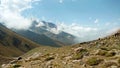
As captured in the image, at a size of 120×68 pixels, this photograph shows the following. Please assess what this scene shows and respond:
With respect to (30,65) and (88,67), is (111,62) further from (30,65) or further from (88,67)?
(30,65)

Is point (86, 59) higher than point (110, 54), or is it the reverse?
point (110, 54)

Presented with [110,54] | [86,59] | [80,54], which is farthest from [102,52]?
[80,54]

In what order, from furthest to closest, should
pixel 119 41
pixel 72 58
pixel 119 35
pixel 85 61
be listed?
pixel 119 35
pixel 119 41
pixel 72 58
pixel 85 61

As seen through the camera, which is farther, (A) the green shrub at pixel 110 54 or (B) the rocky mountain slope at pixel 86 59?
(A) the green shrub at pixel 110 54

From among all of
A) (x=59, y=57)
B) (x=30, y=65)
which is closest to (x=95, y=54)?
(x=59, y=57)

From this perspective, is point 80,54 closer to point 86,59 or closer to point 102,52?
point 86,59

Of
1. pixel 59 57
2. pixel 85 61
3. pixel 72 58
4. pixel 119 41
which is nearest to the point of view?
pixel 85 61

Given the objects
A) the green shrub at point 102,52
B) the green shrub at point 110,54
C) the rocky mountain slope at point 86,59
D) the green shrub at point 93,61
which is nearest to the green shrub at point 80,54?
the rocky mountain slope at point 86,59

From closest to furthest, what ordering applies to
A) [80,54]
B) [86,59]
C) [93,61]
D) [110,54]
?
[93,61] < [86,59] < [110,54] < [80,54]

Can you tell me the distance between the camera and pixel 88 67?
19000 mm

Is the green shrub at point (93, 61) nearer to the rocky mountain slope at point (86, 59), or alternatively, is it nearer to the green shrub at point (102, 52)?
the rocky mountain slope at point (86, 59)

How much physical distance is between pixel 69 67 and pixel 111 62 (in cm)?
310

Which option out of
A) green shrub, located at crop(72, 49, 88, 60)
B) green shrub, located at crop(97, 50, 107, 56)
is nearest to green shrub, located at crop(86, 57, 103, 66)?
green shrub, located at crop(97, 50, 107, 56)

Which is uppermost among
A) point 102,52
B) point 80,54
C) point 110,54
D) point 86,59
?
point 80,54
